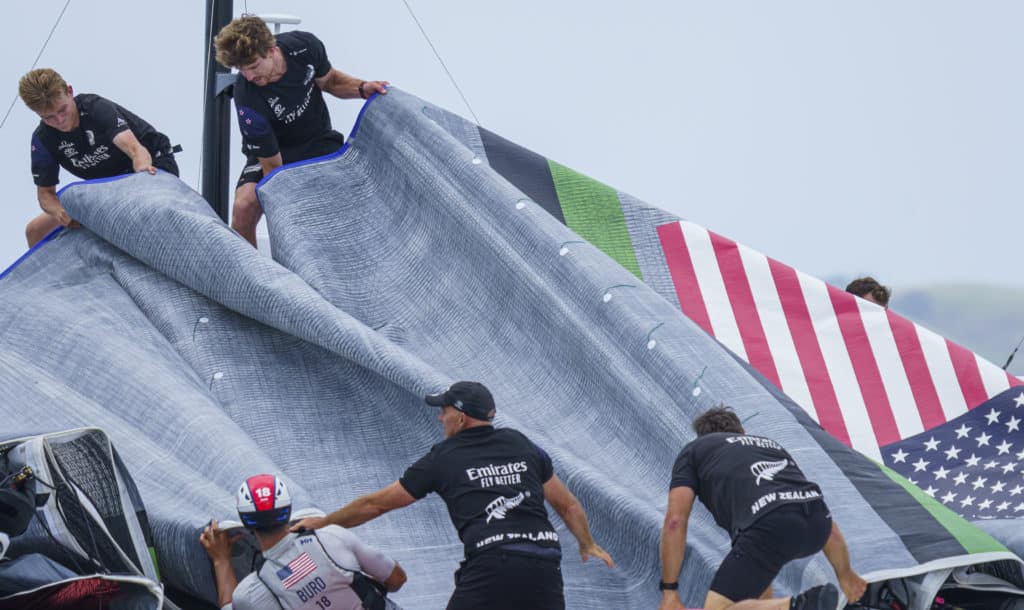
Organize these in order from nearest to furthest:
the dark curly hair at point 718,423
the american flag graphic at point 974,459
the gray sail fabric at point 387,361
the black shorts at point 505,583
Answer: the black shorts at point 505,583
the dark curly hair at point 718,423
the gray sail fabric at point 387,361
the american flag graphic at point 974,459

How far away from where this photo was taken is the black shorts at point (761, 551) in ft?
11.8

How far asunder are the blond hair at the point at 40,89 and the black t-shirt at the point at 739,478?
2950 millimetres

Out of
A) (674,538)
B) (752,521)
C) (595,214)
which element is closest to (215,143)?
(595,214)

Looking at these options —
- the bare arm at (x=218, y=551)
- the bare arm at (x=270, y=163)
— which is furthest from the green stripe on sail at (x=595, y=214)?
the bare arm at (x=218, y=551)

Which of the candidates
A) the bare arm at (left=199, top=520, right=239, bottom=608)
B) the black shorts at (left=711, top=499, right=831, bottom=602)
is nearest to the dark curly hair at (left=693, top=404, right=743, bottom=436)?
the black shorts at (left=711, top=499, right=831, bottom=602)

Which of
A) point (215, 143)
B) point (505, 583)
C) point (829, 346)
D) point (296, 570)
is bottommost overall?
point (296, 570)

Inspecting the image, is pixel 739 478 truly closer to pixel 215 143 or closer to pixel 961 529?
pixel 961 529

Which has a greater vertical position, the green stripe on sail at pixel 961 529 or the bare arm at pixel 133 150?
the bare arm at pixel 133 150

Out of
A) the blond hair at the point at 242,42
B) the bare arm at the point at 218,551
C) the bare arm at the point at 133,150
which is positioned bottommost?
the bare arm at the point at 218,551

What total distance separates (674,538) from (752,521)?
0.75 ft

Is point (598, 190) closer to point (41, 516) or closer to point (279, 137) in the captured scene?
point (279, 137)

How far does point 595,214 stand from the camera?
571 cm

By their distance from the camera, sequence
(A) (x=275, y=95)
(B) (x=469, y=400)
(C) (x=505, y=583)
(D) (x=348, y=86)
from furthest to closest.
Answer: (D) (x=348, y=86)
(A) (x=275, y=95)
(B) (x=469, y=400)
(C) (x=505, y=583)

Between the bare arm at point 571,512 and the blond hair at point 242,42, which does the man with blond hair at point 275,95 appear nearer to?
the blond hair at point 242,42
